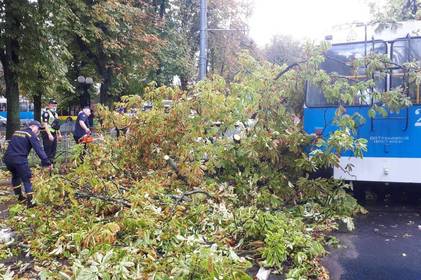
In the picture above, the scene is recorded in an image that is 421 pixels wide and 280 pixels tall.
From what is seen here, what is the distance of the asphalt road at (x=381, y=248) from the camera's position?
17.6 feet

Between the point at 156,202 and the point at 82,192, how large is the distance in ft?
3.71

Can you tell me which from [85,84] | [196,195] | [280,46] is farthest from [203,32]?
[280,46]

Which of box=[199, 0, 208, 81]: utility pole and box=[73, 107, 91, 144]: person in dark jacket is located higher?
box=[199, 0, 208, 81]: utility pole

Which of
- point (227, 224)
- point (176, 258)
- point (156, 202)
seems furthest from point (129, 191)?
point (176, 258)

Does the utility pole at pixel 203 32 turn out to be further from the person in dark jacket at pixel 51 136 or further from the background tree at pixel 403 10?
the background tree at pixel 403 10

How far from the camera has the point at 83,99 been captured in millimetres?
23406

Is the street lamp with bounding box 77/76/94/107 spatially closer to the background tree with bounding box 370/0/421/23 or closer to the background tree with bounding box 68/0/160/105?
the background tree with bounding box 68/0/160/105

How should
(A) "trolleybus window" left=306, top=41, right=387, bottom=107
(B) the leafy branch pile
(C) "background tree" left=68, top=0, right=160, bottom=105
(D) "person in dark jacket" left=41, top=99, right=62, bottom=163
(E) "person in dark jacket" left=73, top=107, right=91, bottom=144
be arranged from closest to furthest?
(B) the leafy branch pile
(A) "trolleybus window" left=306, top=41, right=387, bottom=107
(E) "person in dark jacket" left=73, top=107, right=91, bottom=144
(D) "person in dark jacket" left=41, top=99, right=62, bottom=163
(C) "background tree" left=68, top=0, right=160, bottom=105

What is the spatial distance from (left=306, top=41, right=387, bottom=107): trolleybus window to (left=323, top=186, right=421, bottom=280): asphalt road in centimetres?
208

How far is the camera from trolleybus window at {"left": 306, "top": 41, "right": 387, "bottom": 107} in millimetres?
8180

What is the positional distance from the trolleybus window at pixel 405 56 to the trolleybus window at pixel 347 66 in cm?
19

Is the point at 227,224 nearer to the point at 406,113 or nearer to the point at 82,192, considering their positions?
the point at 82,192

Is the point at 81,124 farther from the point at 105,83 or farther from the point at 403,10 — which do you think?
the point at 105,83

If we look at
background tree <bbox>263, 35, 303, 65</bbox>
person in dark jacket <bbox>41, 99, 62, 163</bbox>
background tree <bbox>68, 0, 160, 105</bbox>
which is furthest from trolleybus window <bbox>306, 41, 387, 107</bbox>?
background tree <bbox>263, 35, 303, 65</bbox>
